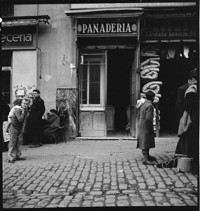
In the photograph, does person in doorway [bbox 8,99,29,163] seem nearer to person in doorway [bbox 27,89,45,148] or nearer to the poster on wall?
person in doorway [bbox 27,89,45,148]

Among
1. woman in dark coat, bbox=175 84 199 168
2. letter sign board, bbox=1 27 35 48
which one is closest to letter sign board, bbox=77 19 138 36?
letter sign board, bbox=1 27 35 48

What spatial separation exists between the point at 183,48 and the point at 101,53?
10.2 ft

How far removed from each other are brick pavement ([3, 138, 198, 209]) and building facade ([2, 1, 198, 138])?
2.95 m

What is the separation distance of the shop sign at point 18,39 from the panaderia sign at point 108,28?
197 centimetres

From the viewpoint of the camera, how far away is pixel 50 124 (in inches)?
424

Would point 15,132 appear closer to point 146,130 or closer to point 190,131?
point 146,130

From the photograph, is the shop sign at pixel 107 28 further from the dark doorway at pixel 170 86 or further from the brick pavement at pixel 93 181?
the brick pavement at pixel 93 181

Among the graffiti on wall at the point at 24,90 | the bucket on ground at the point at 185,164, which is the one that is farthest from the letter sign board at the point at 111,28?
the bucket on ground at the point at 185,164

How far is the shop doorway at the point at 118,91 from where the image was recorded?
1348 cm

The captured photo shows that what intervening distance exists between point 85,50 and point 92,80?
120cm

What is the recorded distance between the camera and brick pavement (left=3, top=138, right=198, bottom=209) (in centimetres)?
484

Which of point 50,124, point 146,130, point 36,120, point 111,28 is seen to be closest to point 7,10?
point 111,28

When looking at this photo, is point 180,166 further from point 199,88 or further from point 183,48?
point 183,48

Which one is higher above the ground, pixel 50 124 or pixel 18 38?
pixel 18 38
